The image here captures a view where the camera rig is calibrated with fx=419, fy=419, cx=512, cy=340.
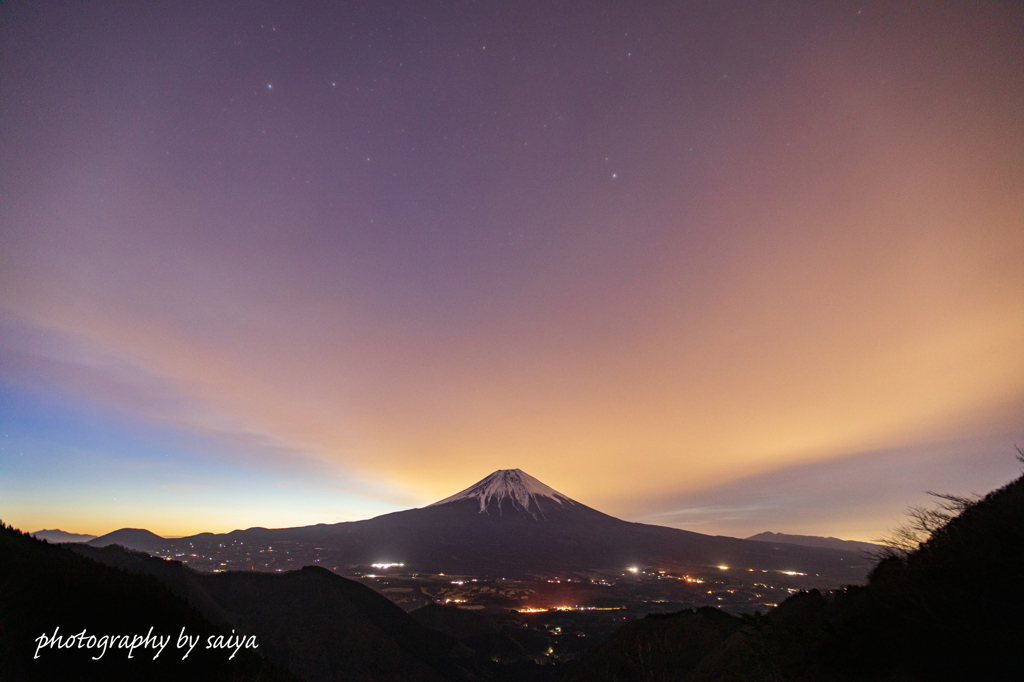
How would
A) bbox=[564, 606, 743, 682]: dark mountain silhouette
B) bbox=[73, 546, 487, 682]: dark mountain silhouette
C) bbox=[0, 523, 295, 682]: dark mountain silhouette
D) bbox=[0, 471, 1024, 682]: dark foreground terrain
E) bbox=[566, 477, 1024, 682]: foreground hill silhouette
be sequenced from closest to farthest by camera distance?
1. bbox=[566, 477, 1024, 682]: foreground hill silhouette
2. bbox=[0, 471, 1024, 682]: dark foreground terrain
3. bbox=[0, 523, 295, 682]: dark mountain silhouette
4. bbox=[564, 606, 743, 682]: dark mountain silhouette
5. bbox=[73, 546, 487, 682]: dark mountain silhouette

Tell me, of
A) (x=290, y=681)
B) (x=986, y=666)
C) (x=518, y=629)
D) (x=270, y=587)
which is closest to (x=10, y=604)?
(x=290, y=681)

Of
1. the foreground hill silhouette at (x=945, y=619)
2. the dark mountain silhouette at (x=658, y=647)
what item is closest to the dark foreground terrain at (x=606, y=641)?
the foreground hill silhouette at (x=945, y=619)

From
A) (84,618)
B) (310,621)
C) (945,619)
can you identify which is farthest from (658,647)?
(84,618)

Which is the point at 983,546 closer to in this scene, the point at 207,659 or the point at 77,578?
the point at 207,659

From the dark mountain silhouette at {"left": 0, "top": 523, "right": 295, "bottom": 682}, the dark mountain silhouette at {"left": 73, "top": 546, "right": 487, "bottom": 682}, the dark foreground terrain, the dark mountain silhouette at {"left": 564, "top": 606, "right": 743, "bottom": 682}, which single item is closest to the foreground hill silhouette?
the dark foreground terrain

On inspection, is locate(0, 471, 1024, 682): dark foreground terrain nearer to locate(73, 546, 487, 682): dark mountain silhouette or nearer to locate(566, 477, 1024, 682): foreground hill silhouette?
locate(566, 477, 1024, 682): foreground hill silhouette

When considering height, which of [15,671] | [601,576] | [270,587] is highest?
[15,671]

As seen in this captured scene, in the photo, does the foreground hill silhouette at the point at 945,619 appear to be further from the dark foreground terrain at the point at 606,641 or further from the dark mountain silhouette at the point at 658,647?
the dark mountain silhouette at the point at 658,647

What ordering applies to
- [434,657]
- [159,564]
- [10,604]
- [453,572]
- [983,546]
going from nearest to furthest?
[983,546]
[10,604]
[159,564]
[434,657]
[453,572]

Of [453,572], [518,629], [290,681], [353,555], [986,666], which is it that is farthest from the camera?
[353,555]
